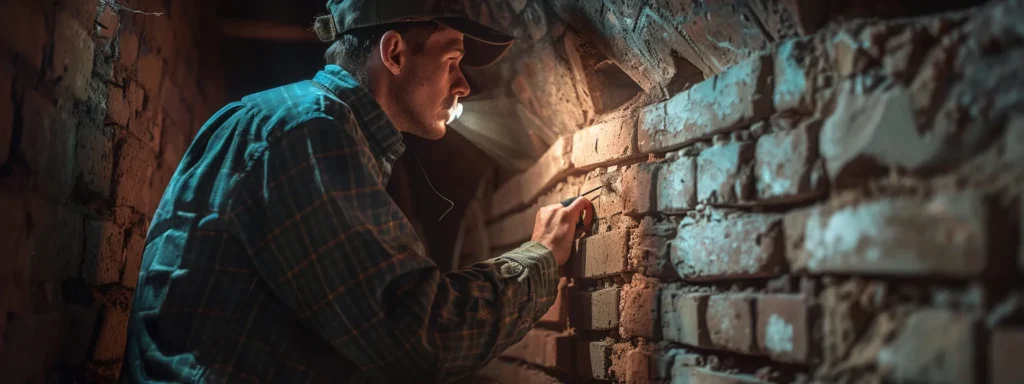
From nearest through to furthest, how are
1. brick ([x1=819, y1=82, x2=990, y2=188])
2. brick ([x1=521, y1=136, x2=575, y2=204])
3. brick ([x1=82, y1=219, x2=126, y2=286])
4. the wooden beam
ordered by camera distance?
1. brick ([x1=819, y1=82, x2=990, y2=188])
2. brick ([x1=82, y1=219, x2=126, y2=286])
3. brick ([x1=521, y1=136, x2=575, y2=204])
4. the wooden beam

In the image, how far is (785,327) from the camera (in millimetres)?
1098

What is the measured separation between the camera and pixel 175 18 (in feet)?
8.18

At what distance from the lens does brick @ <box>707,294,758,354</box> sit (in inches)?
46.7

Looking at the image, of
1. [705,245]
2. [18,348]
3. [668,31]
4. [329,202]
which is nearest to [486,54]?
[668,31]

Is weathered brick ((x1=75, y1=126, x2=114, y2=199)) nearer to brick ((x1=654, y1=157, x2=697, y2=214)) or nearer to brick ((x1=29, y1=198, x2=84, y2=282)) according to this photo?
brick ((x1=29, y1=198, x2=84, y2=282))

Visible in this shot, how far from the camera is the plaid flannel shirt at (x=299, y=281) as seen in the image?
137 cm

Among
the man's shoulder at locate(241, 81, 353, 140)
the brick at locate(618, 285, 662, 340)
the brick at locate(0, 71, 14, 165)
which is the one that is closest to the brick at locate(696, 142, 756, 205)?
the brick at locate(618, 285, 662, 340)

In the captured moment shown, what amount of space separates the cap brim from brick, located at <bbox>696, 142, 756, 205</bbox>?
0.82m

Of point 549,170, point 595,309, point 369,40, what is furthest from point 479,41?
point 595,309

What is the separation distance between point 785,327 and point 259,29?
2720mm

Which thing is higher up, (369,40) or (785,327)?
(369,40)

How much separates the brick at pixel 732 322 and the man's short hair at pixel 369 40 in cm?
109

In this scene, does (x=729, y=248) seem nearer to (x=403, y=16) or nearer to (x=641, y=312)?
(x=641, y=312)

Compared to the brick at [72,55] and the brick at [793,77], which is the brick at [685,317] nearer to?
the brick at [793,77]
